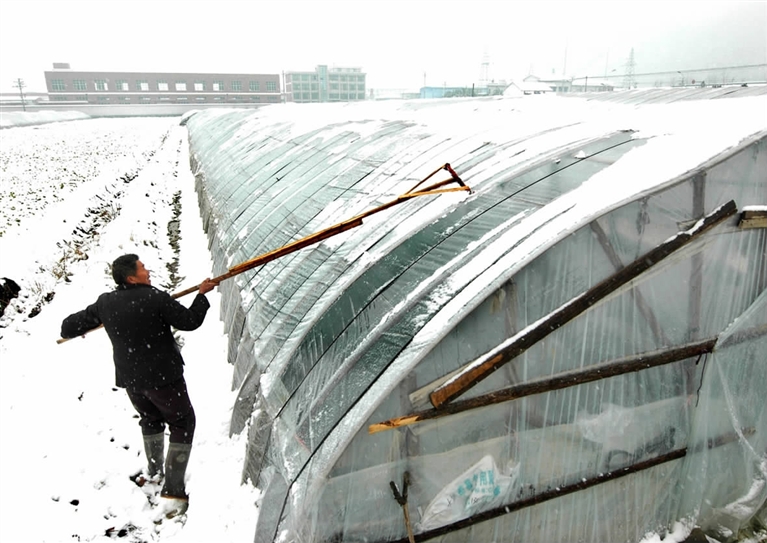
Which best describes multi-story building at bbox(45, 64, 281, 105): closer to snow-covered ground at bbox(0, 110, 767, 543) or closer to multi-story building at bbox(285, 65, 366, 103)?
multi-story building at bbox(285, 65, 366, 103)

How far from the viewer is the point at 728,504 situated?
16.0 feet

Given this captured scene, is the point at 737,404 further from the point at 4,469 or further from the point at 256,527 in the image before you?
the point at 4,469

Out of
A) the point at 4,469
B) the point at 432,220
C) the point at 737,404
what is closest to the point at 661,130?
the point at 432,220

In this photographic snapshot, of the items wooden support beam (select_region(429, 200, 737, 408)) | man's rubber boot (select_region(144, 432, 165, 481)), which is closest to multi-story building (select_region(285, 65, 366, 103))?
man's rubber boot (select_region(144, 432, 165, 481))

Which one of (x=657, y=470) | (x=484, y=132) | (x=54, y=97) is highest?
(x=54, y=97)

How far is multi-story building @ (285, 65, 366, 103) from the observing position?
94875mm

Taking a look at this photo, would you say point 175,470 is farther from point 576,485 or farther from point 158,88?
point 158,88

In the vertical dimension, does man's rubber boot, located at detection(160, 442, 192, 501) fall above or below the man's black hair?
below

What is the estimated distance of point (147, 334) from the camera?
4590mm

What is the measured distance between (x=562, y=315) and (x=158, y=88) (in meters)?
106

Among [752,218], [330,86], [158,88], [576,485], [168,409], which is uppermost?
[158,88]

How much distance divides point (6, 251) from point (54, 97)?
326 ft

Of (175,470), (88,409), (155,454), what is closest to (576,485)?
(175,470)

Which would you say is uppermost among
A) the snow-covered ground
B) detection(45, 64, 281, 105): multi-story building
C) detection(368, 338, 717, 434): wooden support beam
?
detection(45, 64, 281, 105): multi-story building
